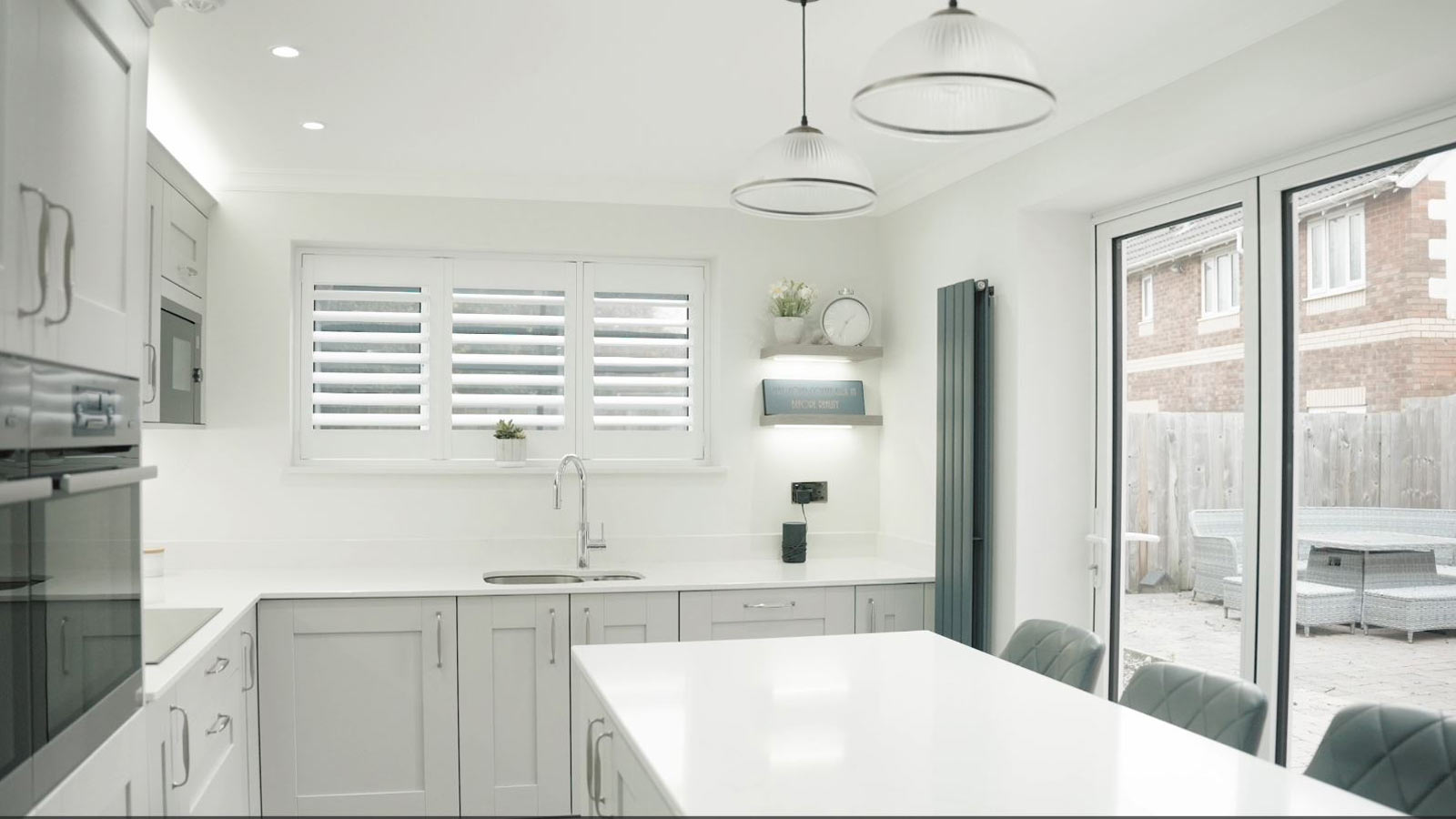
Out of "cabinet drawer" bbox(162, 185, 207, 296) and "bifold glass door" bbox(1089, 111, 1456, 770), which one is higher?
"cabinet drawer" bbox(162, 185, 207, 296)

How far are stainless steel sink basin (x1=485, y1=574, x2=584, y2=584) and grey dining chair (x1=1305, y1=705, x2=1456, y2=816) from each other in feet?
9.09

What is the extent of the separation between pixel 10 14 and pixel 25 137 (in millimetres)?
157

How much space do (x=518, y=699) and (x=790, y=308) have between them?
185 cm

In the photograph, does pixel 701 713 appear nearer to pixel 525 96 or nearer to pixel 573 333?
pixel 525 96

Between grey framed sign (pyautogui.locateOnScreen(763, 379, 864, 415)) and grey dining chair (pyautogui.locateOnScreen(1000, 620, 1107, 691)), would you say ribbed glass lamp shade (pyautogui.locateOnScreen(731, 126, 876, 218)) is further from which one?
grey framed sign (pyautogui.locateOnScreen(763, 379, 864, 415))

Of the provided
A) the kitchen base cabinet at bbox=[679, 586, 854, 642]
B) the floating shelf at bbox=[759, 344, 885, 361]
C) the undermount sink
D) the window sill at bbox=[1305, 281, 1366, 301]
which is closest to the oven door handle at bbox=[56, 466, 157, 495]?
the kitchen base cabinet at bbox=[679, 586, 854, 642]

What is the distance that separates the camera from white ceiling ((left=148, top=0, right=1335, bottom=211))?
251 centimetres

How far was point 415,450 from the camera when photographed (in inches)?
163

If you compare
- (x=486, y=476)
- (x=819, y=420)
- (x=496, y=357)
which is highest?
(x=496, y=357)

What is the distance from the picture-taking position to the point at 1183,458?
3.17 meters

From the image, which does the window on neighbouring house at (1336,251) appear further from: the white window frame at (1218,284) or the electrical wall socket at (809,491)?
the electrical wall socket at (809,491)

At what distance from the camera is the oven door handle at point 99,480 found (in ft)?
4.17

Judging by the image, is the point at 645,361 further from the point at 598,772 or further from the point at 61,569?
the point at 61,569

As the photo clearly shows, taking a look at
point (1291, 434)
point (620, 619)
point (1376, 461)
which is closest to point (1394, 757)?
point (1376, 461)
